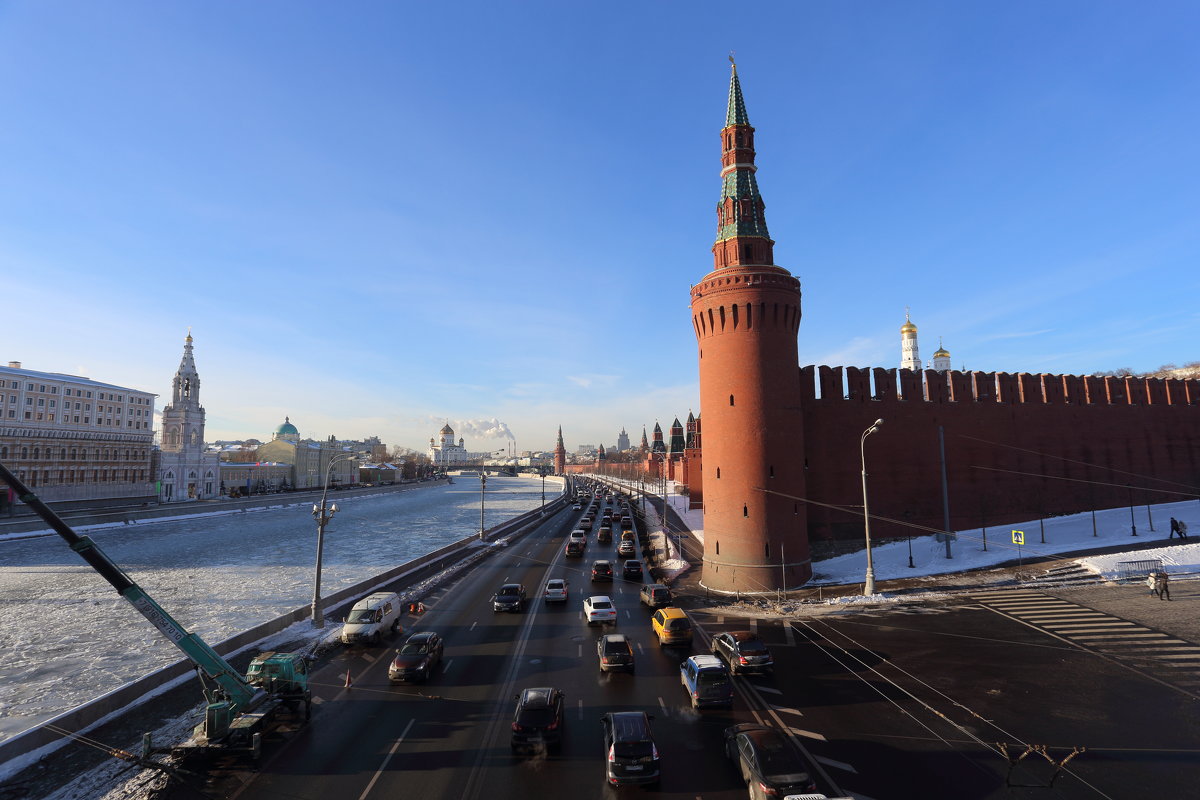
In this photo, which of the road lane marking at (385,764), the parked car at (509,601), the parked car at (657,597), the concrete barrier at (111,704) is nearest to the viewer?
the road lane marking at (385,764)

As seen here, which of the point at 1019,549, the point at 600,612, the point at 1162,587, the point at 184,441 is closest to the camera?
the point at 600,612

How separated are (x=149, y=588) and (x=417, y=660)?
28472 mm

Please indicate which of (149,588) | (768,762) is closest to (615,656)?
(768,762)

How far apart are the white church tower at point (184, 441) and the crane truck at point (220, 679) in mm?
98238

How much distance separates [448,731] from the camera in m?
13.9

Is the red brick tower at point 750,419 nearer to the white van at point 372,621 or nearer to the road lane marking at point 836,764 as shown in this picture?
the white van at point 372,621

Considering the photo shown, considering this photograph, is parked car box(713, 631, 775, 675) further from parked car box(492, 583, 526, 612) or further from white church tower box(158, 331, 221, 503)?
white church tower box(158, 331, 221, 503)

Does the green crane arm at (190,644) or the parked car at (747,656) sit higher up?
the green crane arm at (190,644)

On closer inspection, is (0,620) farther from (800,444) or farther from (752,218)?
(752,218)

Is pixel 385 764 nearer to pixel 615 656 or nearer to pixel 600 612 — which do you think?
pixel 615 656

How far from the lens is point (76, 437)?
8300 cm

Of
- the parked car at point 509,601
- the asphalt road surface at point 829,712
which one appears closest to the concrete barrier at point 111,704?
the asphalt road surface at point 829,712

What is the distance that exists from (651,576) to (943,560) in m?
18.1

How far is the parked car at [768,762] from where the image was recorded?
10016 mm
